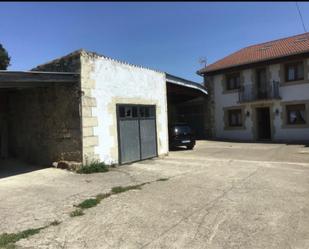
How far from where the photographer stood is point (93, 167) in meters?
10.7

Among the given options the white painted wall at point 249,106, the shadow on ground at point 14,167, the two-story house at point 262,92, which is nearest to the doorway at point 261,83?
the two-story house at point 262,92

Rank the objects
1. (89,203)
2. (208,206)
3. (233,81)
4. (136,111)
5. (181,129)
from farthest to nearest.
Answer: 1. (233,81)
2. (181,129)
3. (136,111)
4. (89,203)
5. (208,206)

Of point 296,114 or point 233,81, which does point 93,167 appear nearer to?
point 296,114

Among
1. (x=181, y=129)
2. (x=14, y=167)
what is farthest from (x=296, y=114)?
(x=14, y=167)

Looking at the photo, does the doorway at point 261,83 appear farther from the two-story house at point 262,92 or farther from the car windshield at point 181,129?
the car windshield at point 181,129

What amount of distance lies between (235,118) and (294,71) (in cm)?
540

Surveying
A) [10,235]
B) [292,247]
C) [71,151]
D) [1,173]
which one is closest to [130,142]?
[71,151]

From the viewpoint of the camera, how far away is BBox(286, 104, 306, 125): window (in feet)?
72.1

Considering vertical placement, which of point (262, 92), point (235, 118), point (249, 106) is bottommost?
point (235, 118)

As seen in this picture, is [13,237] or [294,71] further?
→ [294,71]

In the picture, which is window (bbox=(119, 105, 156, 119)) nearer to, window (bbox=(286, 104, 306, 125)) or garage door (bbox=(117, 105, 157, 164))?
garage door (bbox=(117, 105, 157, 164))

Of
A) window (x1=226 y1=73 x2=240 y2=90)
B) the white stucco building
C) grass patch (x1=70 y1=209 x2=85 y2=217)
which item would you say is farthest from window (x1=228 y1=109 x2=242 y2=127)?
grass patch (x1=70 y1=209 x2=85 y2=217)

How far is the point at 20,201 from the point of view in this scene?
23.1ft

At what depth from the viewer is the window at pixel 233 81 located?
25.1 metres
